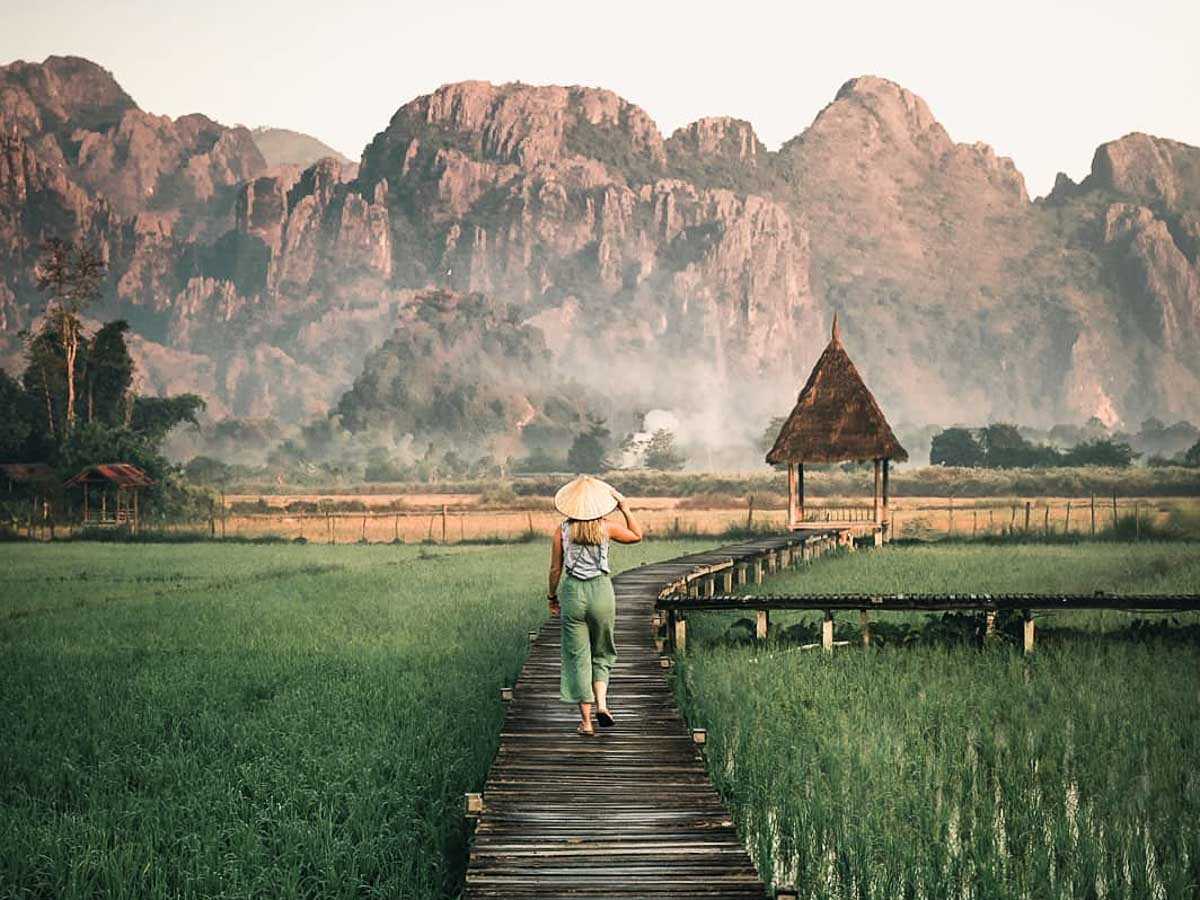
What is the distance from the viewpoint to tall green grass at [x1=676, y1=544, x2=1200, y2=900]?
22.7ft

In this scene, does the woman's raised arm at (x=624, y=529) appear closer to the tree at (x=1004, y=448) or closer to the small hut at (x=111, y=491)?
the small hut at (x=111, y=491)

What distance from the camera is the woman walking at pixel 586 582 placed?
851 centimetres

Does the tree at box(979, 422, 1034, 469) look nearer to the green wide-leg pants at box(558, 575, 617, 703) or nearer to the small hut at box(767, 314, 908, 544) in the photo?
the small hut at box(767, 314, 908, 544)

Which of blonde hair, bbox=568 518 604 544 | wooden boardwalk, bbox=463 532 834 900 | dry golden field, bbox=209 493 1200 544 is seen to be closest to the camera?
wooden boardwalk, bbox=463 532 834 900

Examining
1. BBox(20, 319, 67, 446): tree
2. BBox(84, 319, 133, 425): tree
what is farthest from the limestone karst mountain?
BBox(20, 319, 67, 446): tree

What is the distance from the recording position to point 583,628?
8.57 m

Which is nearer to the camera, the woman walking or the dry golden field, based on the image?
the woman walking

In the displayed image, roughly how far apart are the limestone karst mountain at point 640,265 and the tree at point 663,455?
36592mm

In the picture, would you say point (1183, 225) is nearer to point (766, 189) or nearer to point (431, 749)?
point (766, 189)

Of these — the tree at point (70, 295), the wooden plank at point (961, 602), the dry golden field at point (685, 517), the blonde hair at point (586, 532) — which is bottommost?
the dry golden field at point (685, 517)

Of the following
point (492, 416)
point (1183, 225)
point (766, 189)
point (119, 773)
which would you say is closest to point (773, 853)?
point (119, 773)

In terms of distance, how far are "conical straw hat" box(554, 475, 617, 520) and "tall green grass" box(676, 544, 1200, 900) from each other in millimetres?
2163

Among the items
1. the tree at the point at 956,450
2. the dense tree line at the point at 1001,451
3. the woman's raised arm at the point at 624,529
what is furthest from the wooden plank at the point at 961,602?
the tree at the point at 956,450

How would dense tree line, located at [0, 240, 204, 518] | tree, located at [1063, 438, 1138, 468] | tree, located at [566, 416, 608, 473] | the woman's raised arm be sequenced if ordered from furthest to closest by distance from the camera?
tree, located at [566, 416, 608, 473] < tree, located at [1063, 438, 1138, 468] < dense tree line, located at [0, 240, 204, 518] < the woman's raised arm
